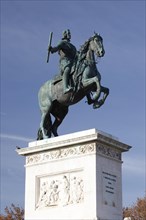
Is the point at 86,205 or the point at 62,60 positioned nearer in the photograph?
the point at 86,205

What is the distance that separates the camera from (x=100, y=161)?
54.8ft

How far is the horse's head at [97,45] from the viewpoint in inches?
708

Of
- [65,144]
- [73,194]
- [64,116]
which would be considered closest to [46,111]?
[64,116]

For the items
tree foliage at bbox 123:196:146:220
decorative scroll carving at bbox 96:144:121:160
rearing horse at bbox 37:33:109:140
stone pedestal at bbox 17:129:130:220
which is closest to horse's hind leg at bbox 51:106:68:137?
rearing horse at bbox 37:33:109:140

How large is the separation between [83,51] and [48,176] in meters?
3.88

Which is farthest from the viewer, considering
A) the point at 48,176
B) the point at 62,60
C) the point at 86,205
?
A: the point at 62,60

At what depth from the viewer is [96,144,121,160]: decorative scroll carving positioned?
16.8m

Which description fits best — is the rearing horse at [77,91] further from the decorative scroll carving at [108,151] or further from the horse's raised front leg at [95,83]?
the decorative scroll carving at [108,151]

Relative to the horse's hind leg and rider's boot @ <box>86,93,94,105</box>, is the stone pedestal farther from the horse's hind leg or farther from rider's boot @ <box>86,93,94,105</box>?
rider's boot @ <box>86,93,94,105</box>

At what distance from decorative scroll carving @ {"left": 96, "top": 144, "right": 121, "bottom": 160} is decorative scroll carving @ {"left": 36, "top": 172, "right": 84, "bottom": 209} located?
2.94ft

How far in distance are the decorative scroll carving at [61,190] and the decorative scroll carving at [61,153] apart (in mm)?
552

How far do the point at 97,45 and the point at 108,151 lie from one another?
321 cm

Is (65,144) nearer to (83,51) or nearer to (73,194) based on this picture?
(73,194)

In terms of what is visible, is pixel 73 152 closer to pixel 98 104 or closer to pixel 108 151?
pixel 108 151
